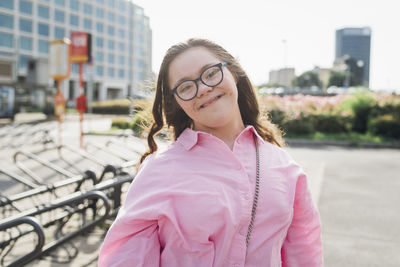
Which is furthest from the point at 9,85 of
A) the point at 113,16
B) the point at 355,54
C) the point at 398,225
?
the point at 355,54

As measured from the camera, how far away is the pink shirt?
1283mm

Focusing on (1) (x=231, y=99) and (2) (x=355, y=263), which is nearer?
(1) (x=231, y=99)

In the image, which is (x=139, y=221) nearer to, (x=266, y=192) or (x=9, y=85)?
(x=266, y=192)

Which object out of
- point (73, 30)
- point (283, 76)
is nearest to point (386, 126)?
point (283, 76)

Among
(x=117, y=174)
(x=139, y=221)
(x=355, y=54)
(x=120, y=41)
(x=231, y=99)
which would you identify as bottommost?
(x=117, y=174)

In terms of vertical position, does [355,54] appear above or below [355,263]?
above

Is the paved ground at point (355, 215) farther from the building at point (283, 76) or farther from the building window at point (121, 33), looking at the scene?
the building window at point (121, 33)

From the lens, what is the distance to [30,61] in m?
29.8

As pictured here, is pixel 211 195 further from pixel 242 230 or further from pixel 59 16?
pixel 59 16

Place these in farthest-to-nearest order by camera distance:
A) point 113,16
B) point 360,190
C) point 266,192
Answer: point 113,16
point 360,190
point 266,192

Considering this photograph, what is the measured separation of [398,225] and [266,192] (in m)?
4.17

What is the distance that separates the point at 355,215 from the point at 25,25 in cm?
6097

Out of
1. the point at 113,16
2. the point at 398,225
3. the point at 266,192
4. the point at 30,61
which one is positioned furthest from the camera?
the point at 113,16

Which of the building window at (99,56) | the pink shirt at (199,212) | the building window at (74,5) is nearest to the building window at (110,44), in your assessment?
the building window at (99,56)
